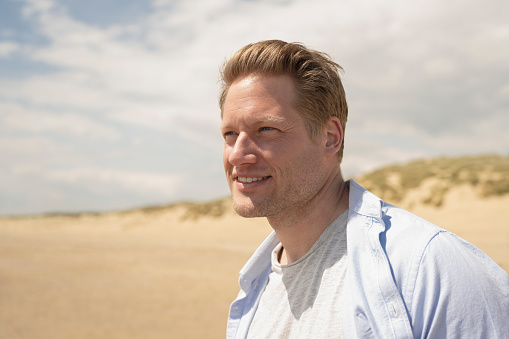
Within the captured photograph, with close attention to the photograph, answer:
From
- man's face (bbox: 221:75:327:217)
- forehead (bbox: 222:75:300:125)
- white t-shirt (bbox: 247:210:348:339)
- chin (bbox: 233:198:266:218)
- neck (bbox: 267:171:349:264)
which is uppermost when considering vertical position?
forehead (bbox: 222:75:300:125)

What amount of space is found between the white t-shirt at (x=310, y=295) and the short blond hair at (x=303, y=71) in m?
0.52

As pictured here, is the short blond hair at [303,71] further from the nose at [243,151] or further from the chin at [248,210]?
the chin at [248,210]

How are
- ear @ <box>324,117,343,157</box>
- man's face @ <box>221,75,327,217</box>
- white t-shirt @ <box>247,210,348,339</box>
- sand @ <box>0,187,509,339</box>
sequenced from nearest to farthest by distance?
white t-shirt @ <box>247,210,348,339</box> → man's face @ <box>221,75,327,217</box> → ear @ <box>324,117,343,157</box> → sand @ <box>0,187,509,339</box>

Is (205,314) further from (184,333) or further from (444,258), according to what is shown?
(444,258)

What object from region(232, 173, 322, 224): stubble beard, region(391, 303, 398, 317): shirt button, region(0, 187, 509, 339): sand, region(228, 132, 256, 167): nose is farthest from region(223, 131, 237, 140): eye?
region(0, 187, 509, 339): sand

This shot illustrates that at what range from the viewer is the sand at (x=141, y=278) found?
7.64 metres

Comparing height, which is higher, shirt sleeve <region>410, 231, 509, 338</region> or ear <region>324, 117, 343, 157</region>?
ear <region>324, 117, 343, 157</region>

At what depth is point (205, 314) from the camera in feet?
26.8

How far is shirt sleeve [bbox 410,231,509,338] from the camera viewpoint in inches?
51.4

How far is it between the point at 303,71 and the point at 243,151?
1.66 feet

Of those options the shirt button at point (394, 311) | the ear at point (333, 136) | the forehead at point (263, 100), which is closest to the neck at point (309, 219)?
the ear at point (333, 136)

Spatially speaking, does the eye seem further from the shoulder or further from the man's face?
the shoulder

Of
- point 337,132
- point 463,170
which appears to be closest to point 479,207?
point 463,170

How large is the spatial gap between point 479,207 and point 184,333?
46.5ft
